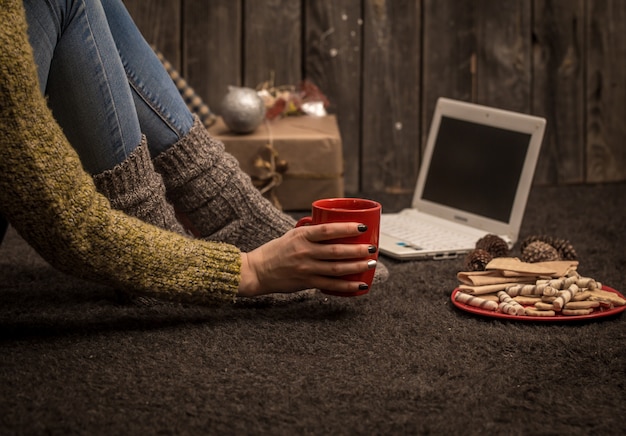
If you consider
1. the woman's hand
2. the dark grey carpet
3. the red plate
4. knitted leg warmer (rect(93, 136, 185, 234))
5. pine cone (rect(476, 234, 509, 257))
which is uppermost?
knitted leg warmer (rect(93, 136, 185, 234))

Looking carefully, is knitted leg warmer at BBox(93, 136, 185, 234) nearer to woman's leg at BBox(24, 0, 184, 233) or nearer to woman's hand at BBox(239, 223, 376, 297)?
woman's leg at BBox(24, 0, 184, 233)

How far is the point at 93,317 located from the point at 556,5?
1.53 metres

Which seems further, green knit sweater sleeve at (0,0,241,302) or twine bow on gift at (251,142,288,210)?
twine bow on gift at (251,142,288,210)

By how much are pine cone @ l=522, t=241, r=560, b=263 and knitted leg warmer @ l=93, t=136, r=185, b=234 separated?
0.56 metres

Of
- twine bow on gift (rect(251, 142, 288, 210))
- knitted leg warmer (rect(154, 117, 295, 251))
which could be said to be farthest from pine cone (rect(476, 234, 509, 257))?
twine bow on gift (rect(251, 142, 288, 210))

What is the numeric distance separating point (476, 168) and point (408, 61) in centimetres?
63

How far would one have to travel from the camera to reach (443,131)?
1.61 metres

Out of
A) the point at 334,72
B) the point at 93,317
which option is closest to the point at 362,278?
the point at 93,317

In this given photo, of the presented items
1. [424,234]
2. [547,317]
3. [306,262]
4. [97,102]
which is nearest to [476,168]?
[424,234]

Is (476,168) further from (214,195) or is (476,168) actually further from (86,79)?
(86,79)

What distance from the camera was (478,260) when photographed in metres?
1.20

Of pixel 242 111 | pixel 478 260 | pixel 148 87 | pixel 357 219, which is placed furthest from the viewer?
pixel 242 111

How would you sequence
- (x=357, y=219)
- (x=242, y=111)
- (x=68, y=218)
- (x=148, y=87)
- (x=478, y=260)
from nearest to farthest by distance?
1. (x=68, y=218)
2. (x=357, y=219)
3. (x=148, y=87)
4. (x=478, y=260)
5. (x=242, y=111)

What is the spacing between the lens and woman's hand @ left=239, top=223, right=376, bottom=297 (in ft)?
3.10
